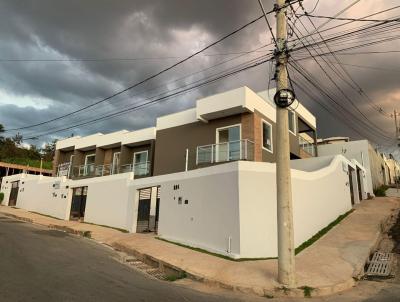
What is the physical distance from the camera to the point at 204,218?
551 inches

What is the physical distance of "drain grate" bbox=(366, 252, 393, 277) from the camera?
9.92 meters

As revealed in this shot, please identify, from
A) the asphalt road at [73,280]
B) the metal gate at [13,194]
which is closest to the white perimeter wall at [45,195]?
the metal gate at [13,194]

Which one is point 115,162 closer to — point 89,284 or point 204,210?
point 204,210

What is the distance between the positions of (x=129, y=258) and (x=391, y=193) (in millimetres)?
25185

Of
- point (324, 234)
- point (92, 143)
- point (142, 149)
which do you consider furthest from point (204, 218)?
point (92, 143)

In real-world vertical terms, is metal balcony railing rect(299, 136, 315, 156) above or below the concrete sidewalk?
above

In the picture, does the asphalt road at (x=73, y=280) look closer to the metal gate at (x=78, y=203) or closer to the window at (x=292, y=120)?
the metal gate at (x=78, y=203)

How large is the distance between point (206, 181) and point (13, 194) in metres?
29.8

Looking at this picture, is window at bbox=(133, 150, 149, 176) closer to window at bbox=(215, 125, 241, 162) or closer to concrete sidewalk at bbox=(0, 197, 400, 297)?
window at bbox=(215, 125, 241, 162)

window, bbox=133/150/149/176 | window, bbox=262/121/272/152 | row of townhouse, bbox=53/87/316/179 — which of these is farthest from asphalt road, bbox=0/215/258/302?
window, bbox=133/150/149/176

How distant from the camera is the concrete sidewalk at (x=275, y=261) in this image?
29.0 feet

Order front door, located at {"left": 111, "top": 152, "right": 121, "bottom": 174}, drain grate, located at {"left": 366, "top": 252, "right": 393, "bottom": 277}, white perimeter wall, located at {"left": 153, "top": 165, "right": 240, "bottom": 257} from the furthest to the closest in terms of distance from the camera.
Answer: front door, located at {"left": 111, "top": 152, "right": 121, "bottom": 174}
white perimeter wall, located at {"left": 153, "top": 165, "right": 240, "bottom": 257}
drain grate, located at {"left": 366, "top": 252, "right": 393, "bottom": 277}

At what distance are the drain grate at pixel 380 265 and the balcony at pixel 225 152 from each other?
8.06 meters

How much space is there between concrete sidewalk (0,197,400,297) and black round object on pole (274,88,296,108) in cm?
485
